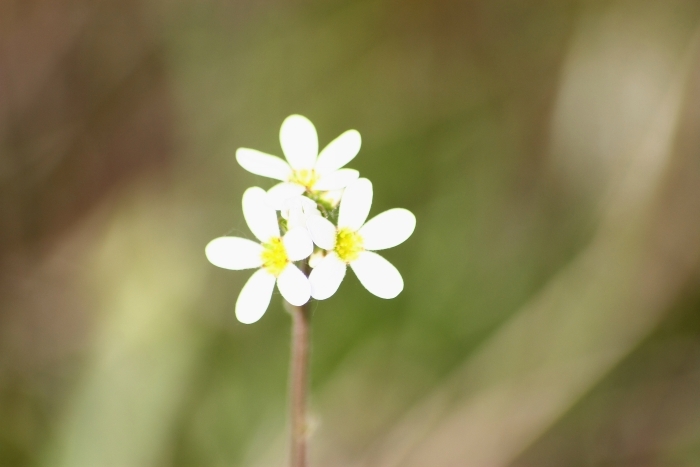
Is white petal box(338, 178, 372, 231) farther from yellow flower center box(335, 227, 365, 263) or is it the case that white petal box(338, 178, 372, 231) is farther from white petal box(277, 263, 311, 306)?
white petal box(277, 263, 311, 306)

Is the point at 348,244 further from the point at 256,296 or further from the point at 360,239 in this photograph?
the point at 256,296

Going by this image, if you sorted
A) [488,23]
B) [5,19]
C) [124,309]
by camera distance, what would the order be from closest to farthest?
[124,309], [5,19], [488,23]

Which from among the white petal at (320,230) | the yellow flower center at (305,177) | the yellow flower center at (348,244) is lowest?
the white petal at (320,230)

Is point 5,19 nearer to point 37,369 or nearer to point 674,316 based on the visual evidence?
Answer: point 37,369

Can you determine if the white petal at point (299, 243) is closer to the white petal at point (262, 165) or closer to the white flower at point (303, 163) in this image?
the white flower at point (303, 163)

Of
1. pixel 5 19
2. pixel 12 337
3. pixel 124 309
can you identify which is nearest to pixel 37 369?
pixel 12 337

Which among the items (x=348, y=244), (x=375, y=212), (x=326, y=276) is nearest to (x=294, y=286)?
(x=326, y=276)

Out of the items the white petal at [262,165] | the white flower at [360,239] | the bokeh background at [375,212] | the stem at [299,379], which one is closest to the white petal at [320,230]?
the white flower at [360,239]

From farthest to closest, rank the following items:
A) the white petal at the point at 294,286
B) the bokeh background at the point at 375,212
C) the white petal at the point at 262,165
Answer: the bokeh background at the point at 375,212 < the white petal at the point at 262,165 < the white petal at the point at 294,286
